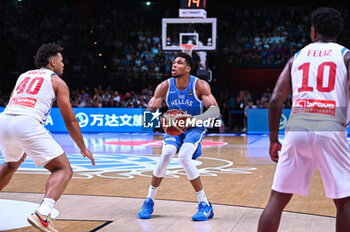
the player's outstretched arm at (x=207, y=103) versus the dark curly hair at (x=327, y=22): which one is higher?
the dark curly hair at (x=327, y=22)

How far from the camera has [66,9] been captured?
77.4 ft

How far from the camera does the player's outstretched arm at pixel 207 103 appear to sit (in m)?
4.88

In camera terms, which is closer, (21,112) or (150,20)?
(21,112)

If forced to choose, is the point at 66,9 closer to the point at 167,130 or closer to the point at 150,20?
the point at 150,20

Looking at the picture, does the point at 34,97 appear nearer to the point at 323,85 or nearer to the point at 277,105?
the point at 277,105

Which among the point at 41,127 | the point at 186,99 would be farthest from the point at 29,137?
the point at 186,99

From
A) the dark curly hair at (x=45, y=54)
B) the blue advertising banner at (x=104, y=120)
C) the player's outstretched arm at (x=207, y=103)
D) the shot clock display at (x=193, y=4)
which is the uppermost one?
the shot clock display at (x=193, y=4)

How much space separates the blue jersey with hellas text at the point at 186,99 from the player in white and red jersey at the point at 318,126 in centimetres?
205

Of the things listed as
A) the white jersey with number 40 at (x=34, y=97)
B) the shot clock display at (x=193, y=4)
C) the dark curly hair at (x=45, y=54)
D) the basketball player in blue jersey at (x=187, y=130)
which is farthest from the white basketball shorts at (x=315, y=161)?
the shot clock display at (x=193, y=4)

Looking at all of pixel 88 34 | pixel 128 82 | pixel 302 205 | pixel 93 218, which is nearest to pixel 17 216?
pixel 93 218

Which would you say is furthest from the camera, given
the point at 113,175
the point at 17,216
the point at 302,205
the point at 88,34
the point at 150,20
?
the point at 150,20

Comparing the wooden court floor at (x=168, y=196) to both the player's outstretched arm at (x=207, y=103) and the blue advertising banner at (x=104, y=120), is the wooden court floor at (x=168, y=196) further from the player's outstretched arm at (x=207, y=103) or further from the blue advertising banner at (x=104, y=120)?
the blue advertising banner at (x=104, y=120)

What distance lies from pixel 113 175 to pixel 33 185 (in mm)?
1367

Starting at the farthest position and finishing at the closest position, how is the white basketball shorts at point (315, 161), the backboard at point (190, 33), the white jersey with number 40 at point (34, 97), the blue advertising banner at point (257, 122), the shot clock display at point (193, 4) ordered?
the blue advertising banner at point (257, 122) < the backboard at point (190, 33) < the shot clock display at point (193, 4) < the white jersey with number 40 at point (34, 97) < the white basketball shorts at point (315, 161)
